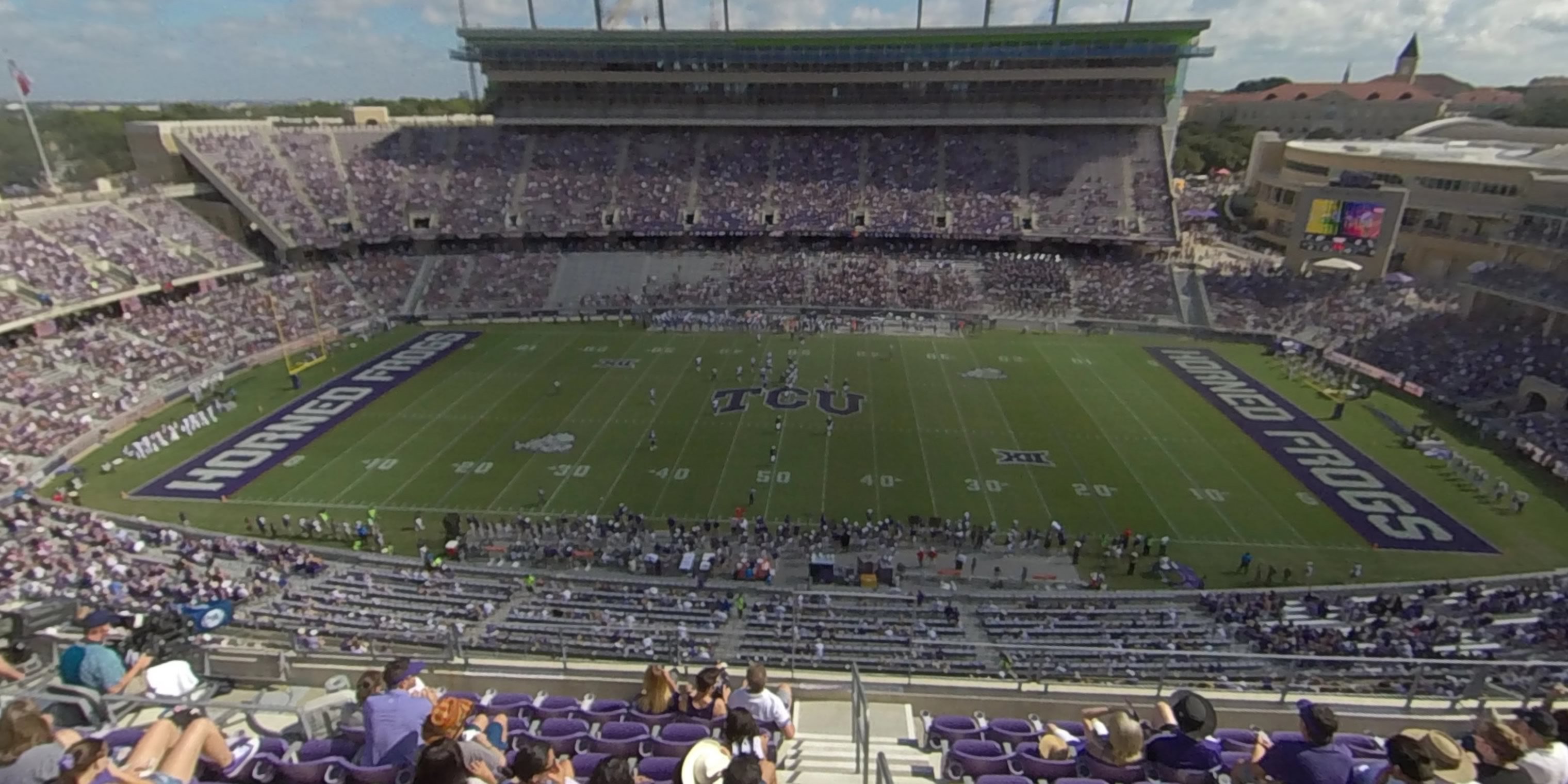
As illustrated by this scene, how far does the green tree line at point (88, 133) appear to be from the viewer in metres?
64.9

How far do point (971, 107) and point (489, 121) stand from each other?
35.1m

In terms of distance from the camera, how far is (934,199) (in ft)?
173

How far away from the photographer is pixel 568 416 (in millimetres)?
30969

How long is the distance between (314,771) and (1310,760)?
6.92 metres

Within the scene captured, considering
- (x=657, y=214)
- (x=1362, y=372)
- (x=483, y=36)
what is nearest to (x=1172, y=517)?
(x=1362, y=372)

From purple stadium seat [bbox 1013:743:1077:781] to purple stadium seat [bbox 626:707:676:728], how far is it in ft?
9.56

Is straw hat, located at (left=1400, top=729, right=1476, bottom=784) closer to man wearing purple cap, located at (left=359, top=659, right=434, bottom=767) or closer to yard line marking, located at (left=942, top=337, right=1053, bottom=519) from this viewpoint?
man wearing purple cap, located at (left=359, top=659, right=434, bottom=767)

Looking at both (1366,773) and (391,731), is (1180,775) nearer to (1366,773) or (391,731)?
(1366,773)

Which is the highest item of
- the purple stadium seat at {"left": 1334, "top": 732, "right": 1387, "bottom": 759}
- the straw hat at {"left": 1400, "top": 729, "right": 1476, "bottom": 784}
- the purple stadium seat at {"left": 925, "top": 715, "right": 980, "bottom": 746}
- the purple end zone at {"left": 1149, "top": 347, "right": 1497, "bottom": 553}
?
the straw hat at {"left": 1400, "top": 729, "right": 1476, "bottom": 784}

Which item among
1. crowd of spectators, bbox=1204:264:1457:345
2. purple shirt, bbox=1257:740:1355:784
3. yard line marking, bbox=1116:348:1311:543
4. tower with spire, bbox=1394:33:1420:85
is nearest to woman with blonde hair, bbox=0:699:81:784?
purple shirt, bbox=1257:740:1355:784

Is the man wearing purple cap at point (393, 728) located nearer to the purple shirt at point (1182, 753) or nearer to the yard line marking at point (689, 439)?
the purple shirt at point (1182, 753)

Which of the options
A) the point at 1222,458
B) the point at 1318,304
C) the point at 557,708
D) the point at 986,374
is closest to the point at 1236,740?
the point at 557,708

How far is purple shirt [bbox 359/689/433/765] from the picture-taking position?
18.7 ft

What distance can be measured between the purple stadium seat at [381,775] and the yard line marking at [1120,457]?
21124 millimetres
